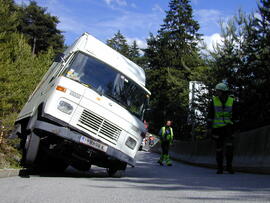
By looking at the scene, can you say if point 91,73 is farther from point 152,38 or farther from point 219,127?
point 152,38

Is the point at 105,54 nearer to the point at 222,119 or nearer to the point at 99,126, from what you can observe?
the point at 99,126

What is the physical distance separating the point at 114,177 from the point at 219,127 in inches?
103

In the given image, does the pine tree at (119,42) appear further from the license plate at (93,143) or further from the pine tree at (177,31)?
the license plate at (93,143)

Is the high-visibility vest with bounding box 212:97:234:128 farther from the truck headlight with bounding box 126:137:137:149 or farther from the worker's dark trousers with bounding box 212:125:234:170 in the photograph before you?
the truck headlight with bounding box 126:137:137:149

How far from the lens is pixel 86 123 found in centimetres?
835

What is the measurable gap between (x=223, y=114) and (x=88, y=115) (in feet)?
10.1

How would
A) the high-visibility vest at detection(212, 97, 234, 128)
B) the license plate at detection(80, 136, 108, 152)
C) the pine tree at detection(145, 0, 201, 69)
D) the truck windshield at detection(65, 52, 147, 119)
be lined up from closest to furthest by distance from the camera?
the license plate at detection(80, 136, 108, 152) < the truck windshield at detection(65, 52, 147, 119) < the high-visibility vest at detection(212, 97, 234, 128) < the pine tree at detection(145, 0, 201, 69)

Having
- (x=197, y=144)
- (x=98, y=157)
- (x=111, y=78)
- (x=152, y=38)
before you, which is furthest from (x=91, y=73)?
(x=152, y=38)

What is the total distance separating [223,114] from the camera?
943 cm

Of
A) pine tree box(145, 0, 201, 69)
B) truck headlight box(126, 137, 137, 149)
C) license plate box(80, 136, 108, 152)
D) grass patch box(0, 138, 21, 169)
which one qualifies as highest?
pine tree box(145, 0, 201, 69)

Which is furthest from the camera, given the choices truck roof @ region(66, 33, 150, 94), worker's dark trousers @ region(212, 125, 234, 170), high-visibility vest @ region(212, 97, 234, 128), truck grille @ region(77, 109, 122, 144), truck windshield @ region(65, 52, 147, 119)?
worker's dark trousers @ region(212, 125, 234, 170)

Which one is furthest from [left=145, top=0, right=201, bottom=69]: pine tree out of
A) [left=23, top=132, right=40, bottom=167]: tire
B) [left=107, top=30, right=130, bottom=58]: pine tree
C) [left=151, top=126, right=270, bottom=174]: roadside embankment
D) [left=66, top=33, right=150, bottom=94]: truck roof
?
[left=23, top=132, right=40, bottom=167]: tire

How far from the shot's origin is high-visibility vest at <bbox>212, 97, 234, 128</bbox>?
9430 mm

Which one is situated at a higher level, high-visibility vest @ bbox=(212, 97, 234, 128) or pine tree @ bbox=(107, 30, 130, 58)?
pine tree @ bbox=(107, 30, 130, 58)
